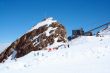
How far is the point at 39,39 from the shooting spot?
5044 cm

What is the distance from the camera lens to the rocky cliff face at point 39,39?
48938 millimetres

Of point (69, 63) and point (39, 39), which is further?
point (39, 39)

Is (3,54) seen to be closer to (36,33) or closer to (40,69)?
(36,33)

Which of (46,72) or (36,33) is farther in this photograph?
(36,33)

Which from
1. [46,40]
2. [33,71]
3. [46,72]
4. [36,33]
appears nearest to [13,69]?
[33,71]

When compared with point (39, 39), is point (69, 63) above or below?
below

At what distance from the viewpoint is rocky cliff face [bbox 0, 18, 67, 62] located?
48.9m

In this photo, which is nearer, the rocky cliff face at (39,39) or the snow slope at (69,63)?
the snow slope at (69,63)

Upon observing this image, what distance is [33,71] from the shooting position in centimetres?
1384

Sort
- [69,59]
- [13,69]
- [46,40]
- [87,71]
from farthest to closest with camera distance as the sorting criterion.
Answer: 1. [46,40]
2. [69,59]
3. [13,69]
4. [87,71]

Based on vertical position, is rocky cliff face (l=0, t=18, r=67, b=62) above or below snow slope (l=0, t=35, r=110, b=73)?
above

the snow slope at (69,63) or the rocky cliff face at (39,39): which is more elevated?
the rocky cliff face at (39,39)

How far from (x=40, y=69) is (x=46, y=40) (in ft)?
116

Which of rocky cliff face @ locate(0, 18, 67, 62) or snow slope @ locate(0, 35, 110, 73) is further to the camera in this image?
rocky cliff face @ locate(0, 18, 67, 62)
